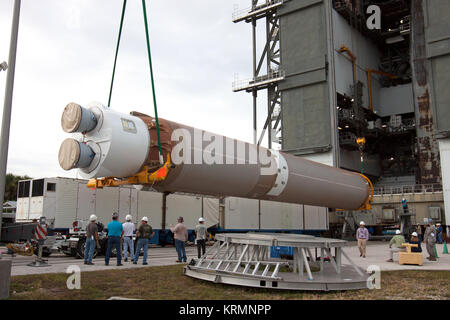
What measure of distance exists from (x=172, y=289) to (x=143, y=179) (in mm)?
2909

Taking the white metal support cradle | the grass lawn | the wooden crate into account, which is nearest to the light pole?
the grass lawn

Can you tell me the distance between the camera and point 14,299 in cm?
593

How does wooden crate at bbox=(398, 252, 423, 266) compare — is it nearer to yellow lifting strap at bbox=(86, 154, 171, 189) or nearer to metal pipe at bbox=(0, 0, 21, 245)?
yellow lifting strap at bbox=(86, 154, 171, 189)

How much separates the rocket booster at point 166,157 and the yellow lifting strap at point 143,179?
2 cm

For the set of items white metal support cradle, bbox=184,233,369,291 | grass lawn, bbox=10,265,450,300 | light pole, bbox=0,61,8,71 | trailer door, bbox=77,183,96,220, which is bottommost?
grass lawn, bbox=10,265,450,300

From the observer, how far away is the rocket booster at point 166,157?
807cm

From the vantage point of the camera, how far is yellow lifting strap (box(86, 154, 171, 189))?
8.56 m

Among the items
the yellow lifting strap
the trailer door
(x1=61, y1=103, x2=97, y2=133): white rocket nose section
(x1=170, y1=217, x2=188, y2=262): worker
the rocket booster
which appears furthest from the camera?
the trailer door

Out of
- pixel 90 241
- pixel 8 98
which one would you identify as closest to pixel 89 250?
pixel 90 241

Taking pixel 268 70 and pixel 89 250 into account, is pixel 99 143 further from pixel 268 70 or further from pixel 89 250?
pixel 268 70

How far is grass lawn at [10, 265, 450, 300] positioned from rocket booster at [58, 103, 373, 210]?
220 centimetres

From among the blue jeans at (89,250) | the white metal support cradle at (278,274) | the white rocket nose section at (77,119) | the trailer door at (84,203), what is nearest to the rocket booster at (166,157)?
the white rocket nose section at (77,119)
